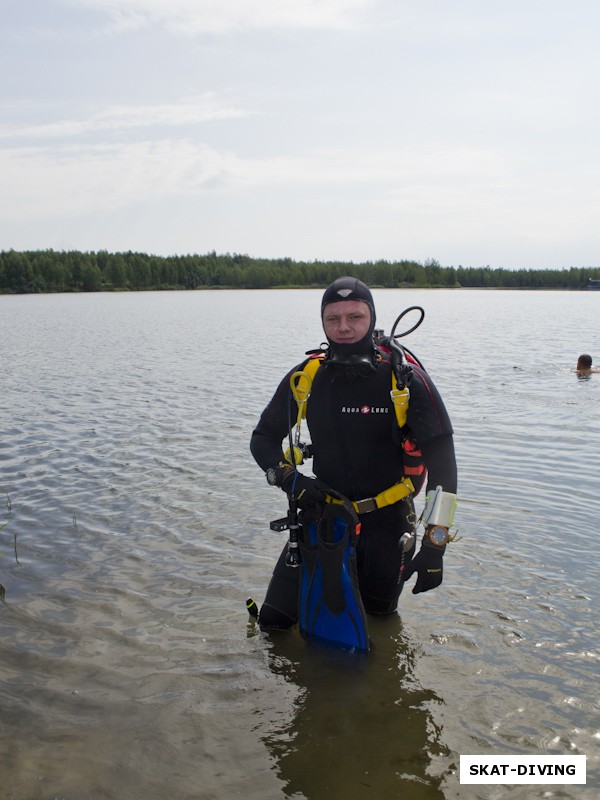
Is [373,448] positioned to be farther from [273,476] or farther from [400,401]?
[273,476]

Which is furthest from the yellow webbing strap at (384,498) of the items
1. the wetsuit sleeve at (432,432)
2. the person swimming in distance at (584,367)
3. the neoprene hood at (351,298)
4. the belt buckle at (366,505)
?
the person swimming in distance at (584,367)

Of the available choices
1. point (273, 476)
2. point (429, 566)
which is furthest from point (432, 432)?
point (273, 476)

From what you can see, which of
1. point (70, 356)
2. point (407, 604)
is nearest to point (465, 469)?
point (407, 604)

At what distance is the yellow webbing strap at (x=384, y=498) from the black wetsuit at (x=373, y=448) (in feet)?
0.13

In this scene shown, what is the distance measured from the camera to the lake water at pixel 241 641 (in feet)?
12.2

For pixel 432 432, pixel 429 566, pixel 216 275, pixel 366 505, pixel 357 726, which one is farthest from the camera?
pixel 216 275

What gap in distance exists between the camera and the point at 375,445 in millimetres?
4602

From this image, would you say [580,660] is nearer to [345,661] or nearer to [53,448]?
[345,661]

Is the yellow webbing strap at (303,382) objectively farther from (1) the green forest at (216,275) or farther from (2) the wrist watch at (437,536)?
(1) the green forest at (216,275)

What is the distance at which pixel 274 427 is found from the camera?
16.6 ft

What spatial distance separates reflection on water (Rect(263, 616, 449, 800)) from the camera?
3574 millimetres

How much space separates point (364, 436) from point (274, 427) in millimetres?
743

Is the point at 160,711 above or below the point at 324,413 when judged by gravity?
below

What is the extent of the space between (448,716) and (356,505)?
1333 millimetres
